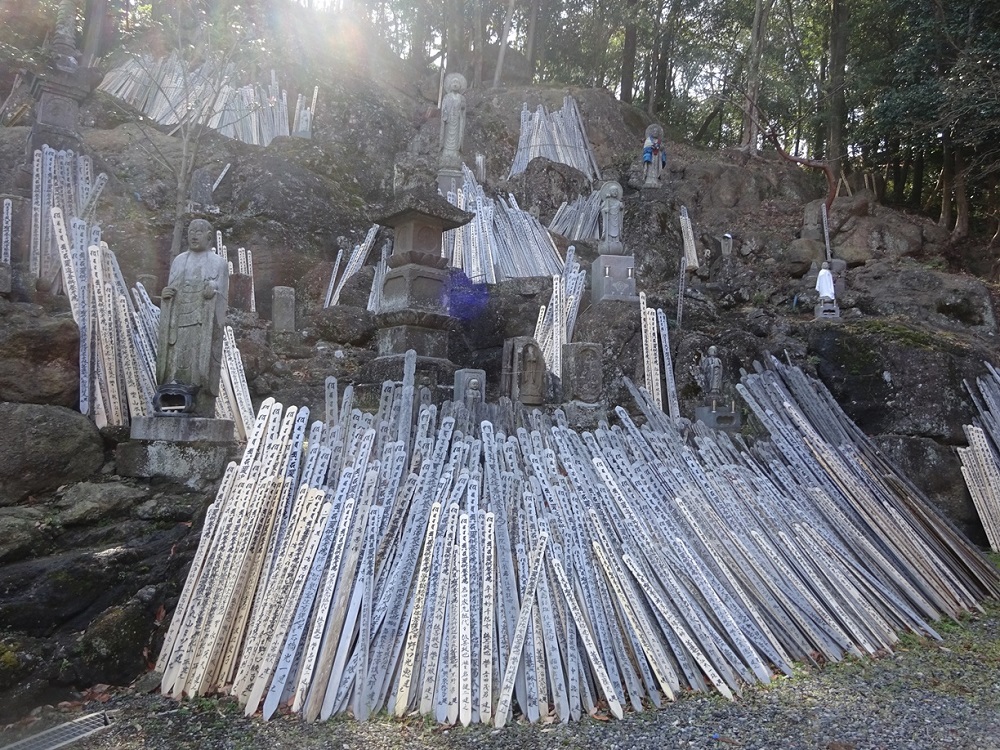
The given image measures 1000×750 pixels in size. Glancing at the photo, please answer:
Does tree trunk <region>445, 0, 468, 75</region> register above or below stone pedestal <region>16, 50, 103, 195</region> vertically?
above

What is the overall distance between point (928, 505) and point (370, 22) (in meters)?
29.3

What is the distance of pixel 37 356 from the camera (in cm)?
562

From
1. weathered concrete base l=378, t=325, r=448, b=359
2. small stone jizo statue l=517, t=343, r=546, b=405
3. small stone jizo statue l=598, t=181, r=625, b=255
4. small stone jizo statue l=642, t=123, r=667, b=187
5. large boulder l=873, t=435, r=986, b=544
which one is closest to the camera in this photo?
large boulder l=873, t=435, r=986, b=544

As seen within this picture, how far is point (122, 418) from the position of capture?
5.91 meters

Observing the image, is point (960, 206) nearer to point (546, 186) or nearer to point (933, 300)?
point (933, 300)

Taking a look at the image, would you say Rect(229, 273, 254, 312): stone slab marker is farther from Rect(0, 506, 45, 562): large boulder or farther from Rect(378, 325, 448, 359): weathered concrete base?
Rect(0, 506, 45, 562): large boulder

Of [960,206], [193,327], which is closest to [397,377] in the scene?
[193,327]

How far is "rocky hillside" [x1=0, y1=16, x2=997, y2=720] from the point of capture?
4.18 meters

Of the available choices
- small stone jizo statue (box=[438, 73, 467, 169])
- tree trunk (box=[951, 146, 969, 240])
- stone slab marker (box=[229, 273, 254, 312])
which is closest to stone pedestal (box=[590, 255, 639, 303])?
stone slab marker (box=[229, 273, 254, 312])

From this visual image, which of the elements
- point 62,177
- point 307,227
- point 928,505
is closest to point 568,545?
point 928,505

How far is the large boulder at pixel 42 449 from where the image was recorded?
4910mm

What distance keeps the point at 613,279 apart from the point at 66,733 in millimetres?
9435

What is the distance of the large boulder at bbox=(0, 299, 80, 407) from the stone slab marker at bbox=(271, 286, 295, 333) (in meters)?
4.67

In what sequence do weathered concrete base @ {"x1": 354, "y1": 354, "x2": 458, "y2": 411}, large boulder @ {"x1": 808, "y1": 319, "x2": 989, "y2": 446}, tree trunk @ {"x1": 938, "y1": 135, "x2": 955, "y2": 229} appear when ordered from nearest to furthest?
weathered concrete base @ {"x1": 354, "y1": 354, "x2": 458, "y2": 411} → large boulder @ {"x1": 808, "y1": 319, "x2": 989, "y2": 446} → tree trunk @ {"x1": 938, "y1": 135, "x2": 955, "y2": 229}
